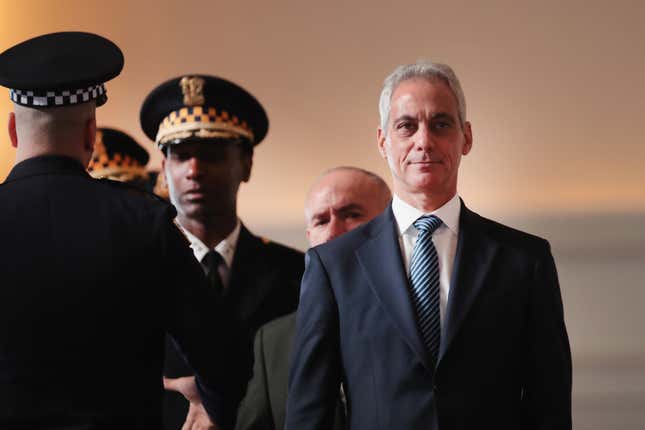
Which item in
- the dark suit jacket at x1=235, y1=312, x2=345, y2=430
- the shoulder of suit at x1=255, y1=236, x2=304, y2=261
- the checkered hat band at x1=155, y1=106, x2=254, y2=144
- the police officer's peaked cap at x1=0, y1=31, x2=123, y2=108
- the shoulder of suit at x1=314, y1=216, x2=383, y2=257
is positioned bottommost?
the dark suit jacket at x1=235, y1=312, x2=345, y2=430

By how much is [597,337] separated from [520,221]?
48 cm

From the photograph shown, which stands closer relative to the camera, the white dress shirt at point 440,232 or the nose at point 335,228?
the white dress shirt at point 440,232

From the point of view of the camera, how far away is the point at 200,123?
2357mm

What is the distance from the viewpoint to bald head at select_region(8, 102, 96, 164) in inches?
54.1

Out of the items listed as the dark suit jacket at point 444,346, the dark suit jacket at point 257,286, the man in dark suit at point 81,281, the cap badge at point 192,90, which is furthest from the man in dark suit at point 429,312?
the cap badge at point 192,90

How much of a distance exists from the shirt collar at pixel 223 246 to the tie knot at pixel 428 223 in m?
0.78

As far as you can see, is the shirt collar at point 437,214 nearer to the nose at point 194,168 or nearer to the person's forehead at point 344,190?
the person's forehead at point 344,190

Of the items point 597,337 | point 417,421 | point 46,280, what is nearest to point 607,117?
point 597,337

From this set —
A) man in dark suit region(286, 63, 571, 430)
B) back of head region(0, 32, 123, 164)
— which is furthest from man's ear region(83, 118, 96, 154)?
man in dark suit region(286, 63, 571, 430)

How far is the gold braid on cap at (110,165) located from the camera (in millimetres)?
3094

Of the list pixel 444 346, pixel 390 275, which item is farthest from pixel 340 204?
pixel 444 346

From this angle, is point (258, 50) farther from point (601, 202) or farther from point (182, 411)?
point (182, 411)

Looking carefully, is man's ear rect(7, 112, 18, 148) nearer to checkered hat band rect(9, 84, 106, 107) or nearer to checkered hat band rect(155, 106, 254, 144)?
checkered hat band rect(9, 84, 106, 107)

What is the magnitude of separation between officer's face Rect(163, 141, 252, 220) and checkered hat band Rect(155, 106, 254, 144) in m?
0.04
